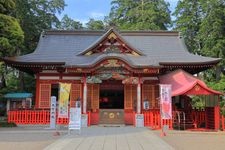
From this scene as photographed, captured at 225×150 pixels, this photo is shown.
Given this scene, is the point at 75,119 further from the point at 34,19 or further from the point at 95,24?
the point at 95,24

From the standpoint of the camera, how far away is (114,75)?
21016 mm

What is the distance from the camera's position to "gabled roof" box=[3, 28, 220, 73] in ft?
68.8

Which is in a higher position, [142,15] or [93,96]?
[142,15]

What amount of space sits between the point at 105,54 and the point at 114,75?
1580mm

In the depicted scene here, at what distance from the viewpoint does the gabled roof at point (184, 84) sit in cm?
1680

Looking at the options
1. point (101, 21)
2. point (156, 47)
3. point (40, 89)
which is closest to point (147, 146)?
point (40, 89)

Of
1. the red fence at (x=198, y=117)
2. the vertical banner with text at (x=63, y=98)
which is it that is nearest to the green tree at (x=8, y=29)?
the vertical banner with text at (x=63, y=98)

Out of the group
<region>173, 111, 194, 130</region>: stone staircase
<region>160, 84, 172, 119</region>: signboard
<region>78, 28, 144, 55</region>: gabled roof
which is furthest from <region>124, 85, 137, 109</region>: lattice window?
<region>160, 84, 172, 119</region>: signboard

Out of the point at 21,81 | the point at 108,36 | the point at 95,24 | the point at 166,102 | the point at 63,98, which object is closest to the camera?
the point at 166,102

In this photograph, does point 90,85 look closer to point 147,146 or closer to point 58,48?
point 58,48

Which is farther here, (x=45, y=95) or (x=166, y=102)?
(x=45, y=95)

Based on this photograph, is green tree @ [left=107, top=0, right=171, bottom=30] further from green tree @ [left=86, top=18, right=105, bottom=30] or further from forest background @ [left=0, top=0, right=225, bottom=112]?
green tree @ [left=86, top=18, right=105, bottom=30]

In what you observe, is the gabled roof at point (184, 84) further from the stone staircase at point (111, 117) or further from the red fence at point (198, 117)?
the stone staircase at point (111, 117)

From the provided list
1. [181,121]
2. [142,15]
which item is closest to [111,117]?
[181,121]
